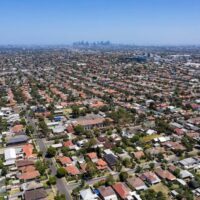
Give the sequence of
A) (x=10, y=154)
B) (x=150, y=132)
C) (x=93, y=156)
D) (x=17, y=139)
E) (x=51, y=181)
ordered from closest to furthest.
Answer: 1. (x=51, y=181)
2. (x=93, y=156)
3. (x=10, y=154)
4. (x=17, y=139)
5. (x=150, y=132)

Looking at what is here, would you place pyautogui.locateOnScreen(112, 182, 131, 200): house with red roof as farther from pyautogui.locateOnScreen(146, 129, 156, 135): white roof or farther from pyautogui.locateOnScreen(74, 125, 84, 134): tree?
pyautogui.locateOnScreen(74, 125, 84, 134): tree

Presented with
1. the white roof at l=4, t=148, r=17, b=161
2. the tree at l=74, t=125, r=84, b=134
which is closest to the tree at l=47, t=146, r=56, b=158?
the white roof at l=4, t=148, r=17, b=161

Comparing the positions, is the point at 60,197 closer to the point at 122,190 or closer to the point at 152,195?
the point at 122,190

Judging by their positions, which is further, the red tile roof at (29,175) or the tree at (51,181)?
the red tile roof at (29,175)

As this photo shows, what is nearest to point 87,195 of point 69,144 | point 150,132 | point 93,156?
point 93,156

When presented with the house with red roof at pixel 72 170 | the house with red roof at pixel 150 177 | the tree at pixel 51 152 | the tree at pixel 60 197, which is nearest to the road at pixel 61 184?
the tree at pixel 51 152

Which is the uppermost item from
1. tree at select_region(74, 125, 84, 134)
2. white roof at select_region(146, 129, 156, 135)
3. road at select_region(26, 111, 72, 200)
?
tree at select_region(74, 125, 84, 134)

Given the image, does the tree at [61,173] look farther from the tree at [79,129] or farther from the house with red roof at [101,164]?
the tree at [79,129]

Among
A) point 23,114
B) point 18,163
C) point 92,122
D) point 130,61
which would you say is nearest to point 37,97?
point 23,114
